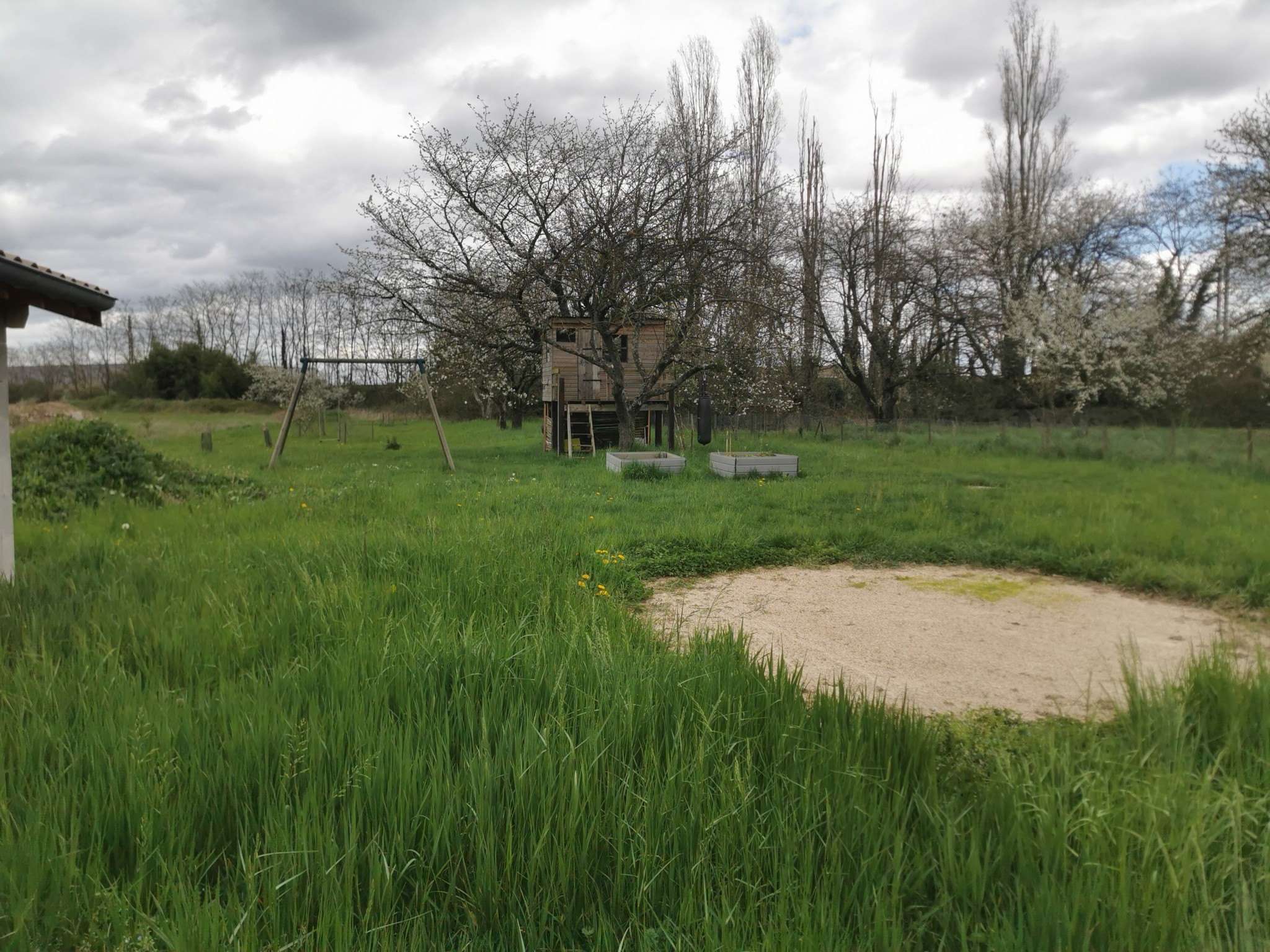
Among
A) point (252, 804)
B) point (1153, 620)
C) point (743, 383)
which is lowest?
point (1153, 620)

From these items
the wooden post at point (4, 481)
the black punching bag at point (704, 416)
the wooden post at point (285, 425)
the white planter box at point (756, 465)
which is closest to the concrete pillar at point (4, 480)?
the wooden post at point (4, 481)

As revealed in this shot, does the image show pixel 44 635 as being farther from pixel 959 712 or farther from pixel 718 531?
pixel 718 531

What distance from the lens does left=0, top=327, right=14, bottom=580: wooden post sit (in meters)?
4.72

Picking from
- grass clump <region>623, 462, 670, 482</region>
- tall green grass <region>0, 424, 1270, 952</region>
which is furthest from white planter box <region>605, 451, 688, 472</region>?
tall green grass <region>0, 424, 1270, 952</region>

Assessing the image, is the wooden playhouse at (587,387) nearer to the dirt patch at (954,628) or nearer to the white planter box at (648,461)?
the white planter box at (648,461)

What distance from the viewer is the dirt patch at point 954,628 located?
3.89m

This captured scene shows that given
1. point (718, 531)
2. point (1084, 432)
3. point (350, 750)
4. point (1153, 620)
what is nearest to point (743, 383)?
point (1084, 432)

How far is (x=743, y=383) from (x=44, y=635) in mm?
21010

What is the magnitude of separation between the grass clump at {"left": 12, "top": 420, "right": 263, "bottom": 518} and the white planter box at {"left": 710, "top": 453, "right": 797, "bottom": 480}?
716cm

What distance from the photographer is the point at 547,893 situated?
1.87 metres

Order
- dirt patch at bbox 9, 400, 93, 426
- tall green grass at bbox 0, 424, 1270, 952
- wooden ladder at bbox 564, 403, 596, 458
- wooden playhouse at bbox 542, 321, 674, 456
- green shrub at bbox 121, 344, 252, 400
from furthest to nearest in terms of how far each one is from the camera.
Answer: green shrub at bbox 121, 344, 252, 400 < dirt patch at bbox 9, 400, 93, 426 < wooden playhouse at bbox 542, 321, 674, 456 < wooden ladder at bbox 564, 403, 596, 458 < tall green grass at bbox 0, 424, 1270, 952

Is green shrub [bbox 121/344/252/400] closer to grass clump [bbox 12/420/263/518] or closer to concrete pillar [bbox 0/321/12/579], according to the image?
grass clump [bbox 12/420/263/518]

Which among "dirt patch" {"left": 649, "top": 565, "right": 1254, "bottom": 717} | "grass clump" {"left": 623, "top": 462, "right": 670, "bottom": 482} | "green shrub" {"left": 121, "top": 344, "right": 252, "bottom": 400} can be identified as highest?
"green shrub" {"left": 121, "top": 344, "right": 252, "bottom": 400}

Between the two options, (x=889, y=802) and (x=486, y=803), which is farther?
(x=889, y=802)
